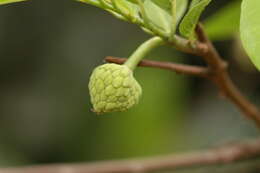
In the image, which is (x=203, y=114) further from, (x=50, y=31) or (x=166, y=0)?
(x=166, y=0)

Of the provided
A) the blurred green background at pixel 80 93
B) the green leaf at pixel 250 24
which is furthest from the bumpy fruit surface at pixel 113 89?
the blurred green background at pixel 80 93

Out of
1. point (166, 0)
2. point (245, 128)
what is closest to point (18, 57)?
point (245, 128)

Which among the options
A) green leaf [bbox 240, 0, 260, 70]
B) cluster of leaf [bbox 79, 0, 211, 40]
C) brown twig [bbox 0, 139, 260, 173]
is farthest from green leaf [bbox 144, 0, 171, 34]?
brown twig [bbox 0, 139, 260, 173]

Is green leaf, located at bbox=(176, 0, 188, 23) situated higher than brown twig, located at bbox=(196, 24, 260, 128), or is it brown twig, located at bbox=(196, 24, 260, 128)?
green leaf, located at bbox=(176, 0, 188, 23)

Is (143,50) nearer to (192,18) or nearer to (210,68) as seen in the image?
(192,18)

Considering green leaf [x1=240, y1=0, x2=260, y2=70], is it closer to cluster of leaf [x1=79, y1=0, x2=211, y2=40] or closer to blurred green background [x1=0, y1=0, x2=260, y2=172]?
cluster of leaf [x1=79, y1=0, x2=211, y2=40]

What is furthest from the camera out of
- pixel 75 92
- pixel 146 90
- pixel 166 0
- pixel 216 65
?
pixel 75 92

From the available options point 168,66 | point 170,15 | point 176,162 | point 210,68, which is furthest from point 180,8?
point 176,162

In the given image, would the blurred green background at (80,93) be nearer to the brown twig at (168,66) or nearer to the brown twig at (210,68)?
the brown twig at (210,68)
